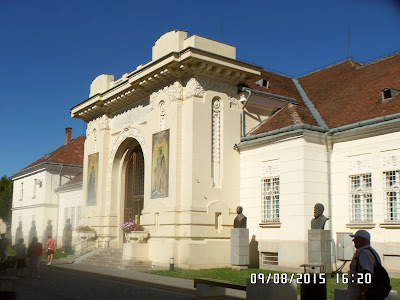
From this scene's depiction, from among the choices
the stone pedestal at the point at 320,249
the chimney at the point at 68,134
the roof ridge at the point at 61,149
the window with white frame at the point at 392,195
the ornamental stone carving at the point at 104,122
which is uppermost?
the chimney at the point at 68,134

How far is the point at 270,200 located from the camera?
2044 cm

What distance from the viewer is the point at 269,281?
10.1 metres

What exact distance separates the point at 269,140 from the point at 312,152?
203 centimetres

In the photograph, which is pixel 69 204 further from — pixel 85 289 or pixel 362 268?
pixel 362 268

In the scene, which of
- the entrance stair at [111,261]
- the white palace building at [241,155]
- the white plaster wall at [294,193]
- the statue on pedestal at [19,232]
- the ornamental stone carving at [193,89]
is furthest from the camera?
the statue on pedestal at [19,232]

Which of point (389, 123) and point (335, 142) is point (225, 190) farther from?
point (389, 123)

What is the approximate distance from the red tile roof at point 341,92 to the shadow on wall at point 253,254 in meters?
4.78

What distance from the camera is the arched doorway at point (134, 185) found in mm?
26297

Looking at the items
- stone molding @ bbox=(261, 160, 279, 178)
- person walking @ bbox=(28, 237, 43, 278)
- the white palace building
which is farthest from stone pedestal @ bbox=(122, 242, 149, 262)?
stone molding @ bbox=(261, 160, 279, 178)

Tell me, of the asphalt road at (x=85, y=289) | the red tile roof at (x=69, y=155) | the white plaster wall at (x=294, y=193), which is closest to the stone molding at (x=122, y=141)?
the white plaster wall at (x=294, y=193)

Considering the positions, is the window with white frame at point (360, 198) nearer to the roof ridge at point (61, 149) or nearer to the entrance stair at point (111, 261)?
the entrance stair at point (111, 261)

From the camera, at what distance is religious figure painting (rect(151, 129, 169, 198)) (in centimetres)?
2206

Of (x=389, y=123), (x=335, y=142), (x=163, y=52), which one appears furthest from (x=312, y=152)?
(x=163, y=52)

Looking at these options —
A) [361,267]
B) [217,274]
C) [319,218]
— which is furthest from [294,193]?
[361,267]
